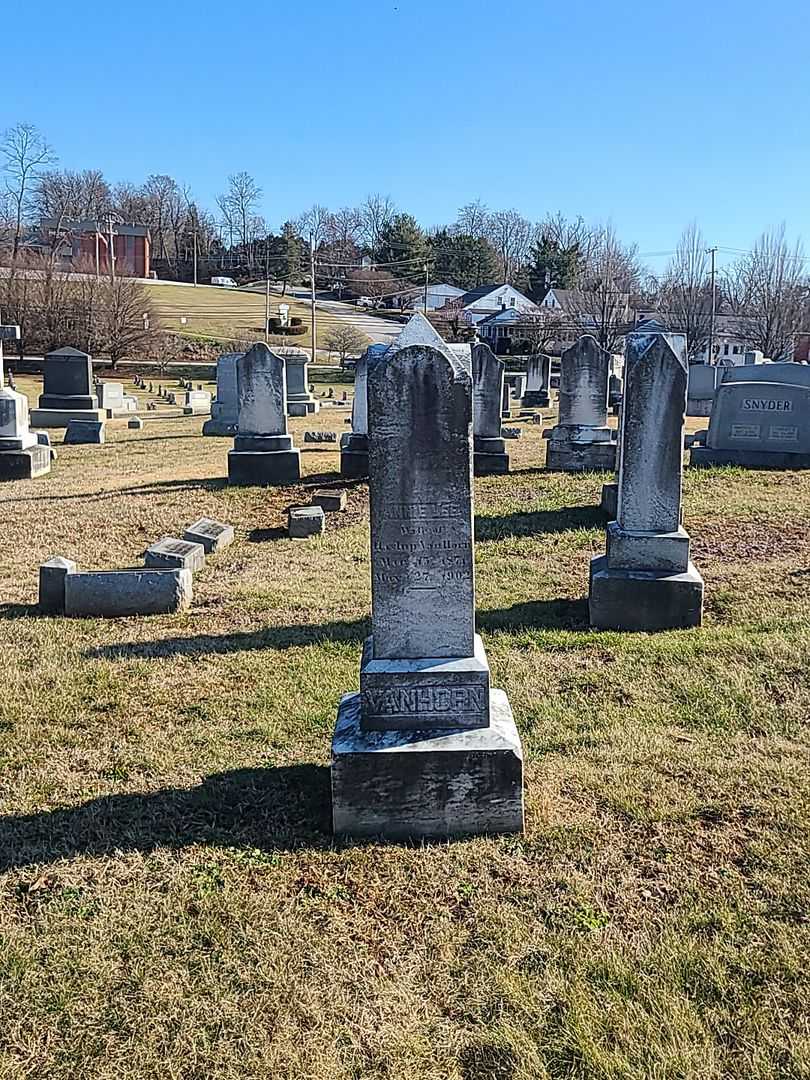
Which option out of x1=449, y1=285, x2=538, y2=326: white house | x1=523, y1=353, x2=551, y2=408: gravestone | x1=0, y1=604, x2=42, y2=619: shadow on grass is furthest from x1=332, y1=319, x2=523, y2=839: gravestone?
x1=449, y1=285, x2=538, y2=326: white house

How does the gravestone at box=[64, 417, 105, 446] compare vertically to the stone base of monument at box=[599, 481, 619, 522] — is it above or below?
above

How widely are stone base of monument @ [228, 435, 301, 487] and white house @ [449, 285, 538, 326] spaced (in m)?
53.8

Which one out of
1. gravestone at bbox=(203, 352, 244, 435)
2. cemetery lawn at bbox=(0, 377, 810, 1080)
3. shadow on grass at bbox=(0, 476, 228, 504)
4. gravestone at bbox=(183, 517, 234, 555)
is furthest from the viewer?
gravestone at bbox=(203, 352, 244, 435)

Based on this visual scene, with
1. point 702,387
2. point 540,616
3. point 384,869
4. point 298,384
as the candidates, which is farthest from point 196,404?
point 384,869

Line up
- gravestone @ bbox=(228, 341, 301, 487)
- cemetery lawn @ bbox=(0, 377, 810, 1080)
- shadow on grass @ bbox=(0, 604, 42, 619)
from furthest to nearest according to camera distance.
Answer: gravestone @ bbox=(228, 341, 301, 487) < shadow on grass @ bbox=(0, 604, 42, 619) < cemetery lawn @ bbox=(0, 377, 810, 1080)

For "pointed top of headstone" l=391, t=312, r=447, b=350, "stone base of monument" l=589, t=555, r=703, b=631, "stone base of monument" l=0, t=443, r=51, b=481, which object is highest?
"pointed top of headstone" l=391, t=312, r=447, b=350

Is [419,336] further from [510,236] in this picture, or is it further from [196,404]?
[510,236]

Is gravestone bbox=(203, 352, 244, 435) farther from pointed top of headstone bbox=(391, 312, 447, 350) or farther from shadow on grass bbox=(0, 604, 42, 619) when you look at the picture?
pointed top of headstone bbox=(391, 312, 447, 350)

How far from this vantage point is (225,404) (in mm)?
20375

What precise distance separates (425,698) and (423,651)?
237mm

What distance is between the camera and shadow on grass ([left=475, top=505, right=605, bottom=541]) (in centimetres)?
980

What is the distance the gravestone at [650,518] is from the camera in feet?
22.2

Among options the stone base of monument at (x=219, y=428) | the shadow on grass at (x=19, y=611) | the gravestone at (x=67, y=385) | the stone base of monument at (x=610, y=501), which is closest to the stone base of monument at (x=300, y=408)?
the stone base of monument at (x=219, y=428)

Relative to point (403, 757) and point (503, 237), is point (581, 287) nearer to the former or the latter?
point (503, 237)
